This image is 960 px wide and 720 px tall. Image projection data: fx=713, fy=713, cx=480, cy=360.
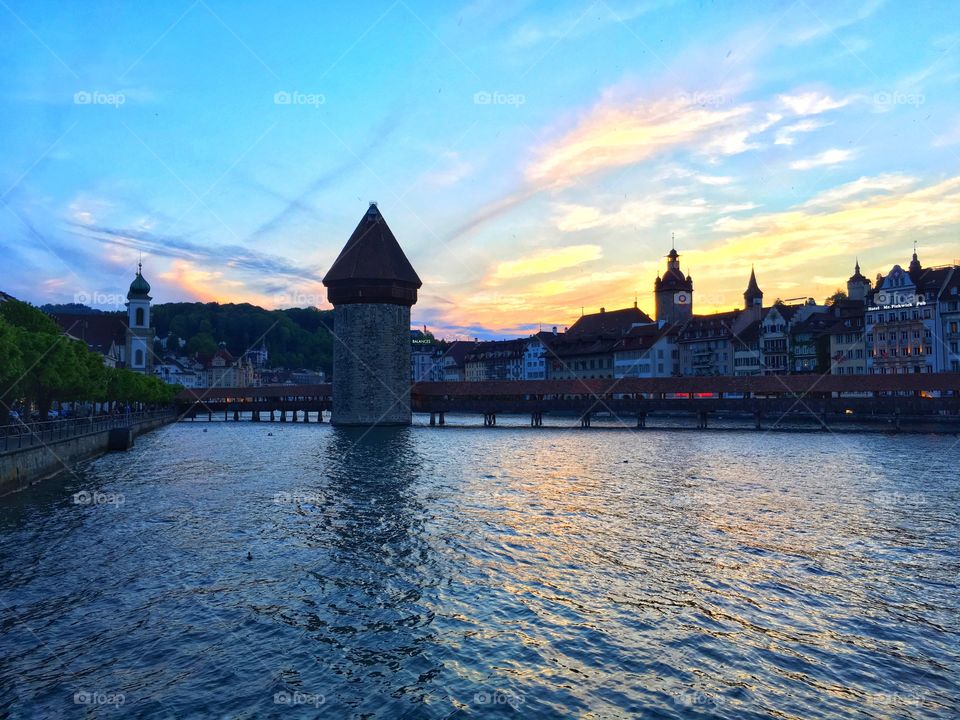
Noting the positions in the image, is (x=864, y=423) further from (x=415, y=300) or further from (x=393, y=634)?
(x=393, y=634)

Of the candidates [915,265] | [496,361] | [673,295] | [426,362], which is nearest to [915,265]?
[915,265]

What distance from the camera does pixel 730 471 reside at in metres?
30.3

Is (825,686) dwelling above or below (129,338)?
below

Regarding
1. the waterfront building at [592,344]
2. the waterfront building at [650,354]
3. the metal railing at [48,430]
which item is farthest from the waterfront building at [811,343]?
the metal railing at [48,430]

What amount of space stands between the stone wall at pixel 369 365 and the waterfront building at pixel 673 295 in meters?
59.5

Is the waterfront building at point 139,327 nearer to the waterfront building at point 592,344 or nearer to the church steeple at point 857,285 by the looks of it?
the waterfront building at point 592,344

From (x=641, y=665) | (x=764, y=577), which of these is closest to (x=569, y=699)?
(x=641, y=665)

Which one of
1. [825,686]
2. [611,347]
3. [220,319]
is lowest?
[825,686]

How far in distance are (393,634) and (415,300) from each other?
186ft

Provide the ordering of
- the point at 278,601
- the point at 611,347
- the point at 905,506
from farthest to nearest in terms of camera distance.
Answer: the point at 611,347 < the point at 905,506 < the point at 278,601

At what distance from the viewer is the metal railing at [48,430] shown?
78.8 feet

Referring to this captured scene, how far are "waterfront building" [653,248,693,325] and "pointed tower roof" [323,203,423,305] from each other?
57646 millimetres

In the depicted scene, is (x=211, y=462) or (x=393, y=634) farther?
(x=211, y=462)

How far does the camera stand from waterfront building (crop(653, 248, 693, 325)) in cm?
11219
